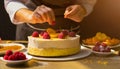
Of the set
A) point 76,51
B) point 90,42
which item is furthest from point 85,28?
point 76,51

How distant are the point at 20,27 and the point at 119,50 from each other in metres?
0.53

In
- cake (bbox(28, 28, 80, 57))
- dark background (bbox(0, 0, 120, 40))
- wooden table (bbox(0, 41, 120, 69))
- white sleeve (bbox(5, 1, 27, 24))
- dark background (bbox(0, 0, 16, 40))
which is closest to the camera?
wooden table (bbox(0, 41, 120, 69))

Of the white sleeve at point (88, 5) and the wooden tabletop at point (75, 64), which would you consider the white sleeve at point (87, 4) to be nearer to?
the white sleeve at point (88, 5)

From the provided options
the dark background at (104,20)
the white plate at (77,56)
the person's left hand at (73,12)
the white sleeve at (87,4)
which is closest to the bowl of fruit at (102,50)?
the white plate at (77,56)

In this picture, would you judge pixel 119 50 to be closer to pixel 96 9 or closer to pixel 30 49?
pixel 30 49

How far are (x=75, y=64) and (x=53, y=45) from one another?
117mm

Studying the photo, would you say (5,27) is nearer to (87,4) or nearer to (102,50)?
(87,4)

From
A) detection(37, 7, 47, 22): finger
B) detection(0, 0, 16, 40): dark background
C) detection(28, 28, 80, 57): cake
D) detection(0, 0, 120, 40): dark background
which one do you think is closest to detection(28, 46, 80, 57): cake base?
detection(28, 28, 80, 57): cake

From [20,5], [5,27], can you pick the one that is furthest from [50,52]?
[5,27]

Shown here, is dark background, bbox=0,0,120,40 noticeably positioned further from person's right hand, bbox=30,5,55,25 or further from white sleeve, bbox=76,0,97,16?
person's right hand, bbox=30,5,55,25

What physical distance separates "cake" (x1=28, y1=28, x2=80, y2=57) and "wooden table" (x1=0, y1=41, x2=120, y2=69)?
0.05 meters

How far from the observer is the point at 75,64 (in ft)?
3.08

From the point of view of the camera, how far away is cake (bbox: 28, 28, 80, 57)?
101 centimetres

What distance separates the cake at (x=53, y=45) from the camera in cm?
101
